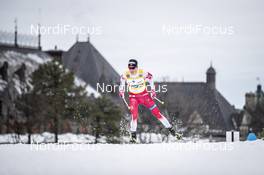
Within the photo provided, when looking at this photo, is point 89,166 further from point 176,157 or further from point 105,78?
point 105,78

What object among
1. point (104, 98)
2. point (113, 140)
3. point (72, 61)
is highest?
point (72, 61)

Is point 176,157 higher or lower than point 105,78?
lower

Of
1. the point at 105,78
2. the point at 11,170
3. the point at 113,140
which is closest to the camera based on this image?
the point at 11,170

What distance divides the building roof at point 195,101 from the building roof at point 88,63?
7472mm

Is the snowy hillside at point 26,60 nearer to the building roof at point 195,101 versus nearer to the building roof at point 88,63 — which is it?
the building roof at point 88,63

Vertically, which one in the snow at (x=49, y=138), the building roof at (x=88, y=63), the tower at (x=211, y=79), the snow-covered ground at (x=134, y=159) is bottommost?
the snow at (x=49, y=138)

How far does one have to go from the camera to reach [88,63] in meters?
52.6

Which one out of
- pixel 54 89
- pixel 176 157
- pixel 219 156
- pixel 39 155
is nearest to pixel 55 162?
pixel 39 155

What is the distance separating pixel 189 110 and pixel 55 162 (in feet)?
104

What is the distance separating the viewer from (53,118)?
3844 cm

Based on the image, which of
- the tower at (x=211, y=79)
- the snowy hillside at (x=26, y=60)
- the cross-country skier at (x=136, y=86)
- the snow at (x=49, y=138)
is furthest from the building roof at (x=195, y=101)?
the cross-country skier at (x=136, y=86)

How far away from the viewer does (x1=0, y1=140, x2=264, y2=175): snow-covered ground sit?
1058 centimetres

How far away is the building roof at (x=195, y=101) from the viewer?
38753mm

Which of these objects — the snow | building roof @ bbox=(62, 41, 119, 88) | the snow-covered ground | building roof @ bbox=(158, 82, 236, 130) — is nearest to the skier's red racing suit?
the snow-covered ground
